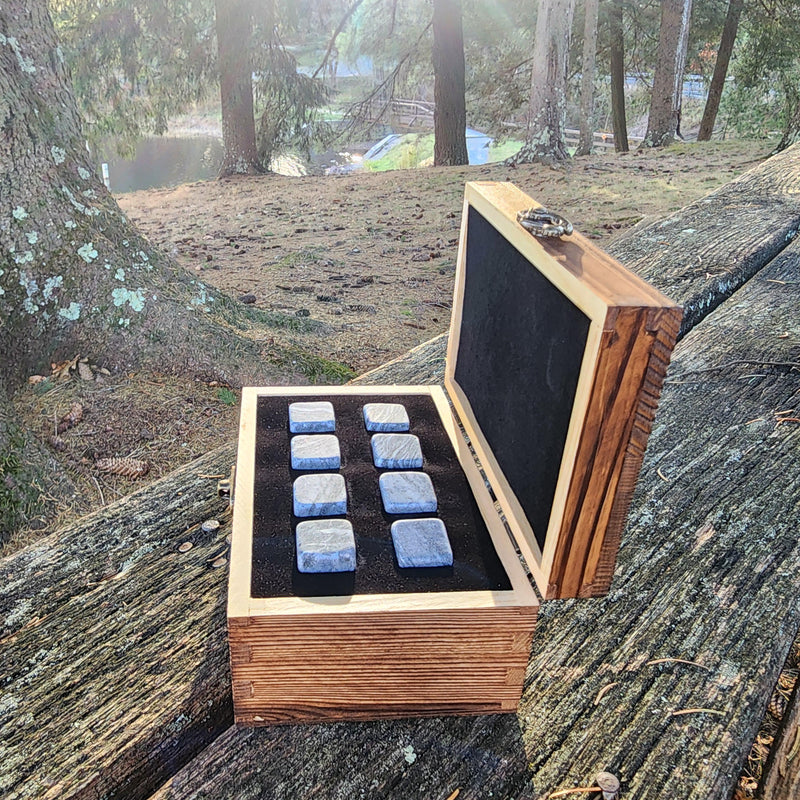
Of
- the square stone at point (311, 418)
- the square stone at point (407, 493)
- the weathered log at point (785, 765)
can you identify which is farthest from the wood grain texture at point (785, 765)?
the square stone at point (311, 418)

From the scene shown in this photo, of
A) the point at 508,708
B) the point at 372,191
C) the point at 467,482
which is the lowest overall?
the point at 372,191

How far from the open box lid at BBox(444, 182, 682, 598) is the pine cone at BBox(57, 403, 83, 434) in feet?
6.05

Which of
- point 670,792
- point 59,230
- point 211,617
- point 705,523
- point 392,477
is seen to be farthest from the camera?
point 59,230

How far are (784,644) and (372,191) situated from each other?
879 cm

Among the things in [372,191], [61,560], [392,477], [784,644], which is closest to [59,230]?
[61,560]

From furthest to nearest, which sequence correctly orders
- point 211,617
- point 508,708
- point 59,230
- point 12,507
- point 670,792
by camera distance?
point 59,230, point 12,507, point 211,617, point 508,708, point 670,792

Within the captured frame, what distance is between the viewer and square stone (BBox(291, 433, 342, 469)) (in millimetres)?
1319

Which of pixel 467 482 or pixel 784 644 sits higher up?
pixel 467 482

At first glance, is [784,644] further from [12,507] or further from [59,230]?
[59,230]

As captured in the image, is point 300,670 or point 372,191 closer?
point 300,670

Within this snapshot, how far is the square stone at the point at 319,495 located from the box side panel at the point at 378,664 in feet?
0.81

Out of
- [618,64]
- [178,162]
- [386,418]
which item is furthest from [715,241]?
[178,162]

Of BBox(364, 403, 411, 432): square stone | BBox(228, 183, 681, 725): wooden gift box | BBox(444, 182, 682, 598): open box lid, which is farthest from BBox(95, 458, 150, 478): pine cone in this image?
BBox(444, 182, 682, 598): open box lid

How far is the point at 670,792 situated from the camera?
0.93 metres
